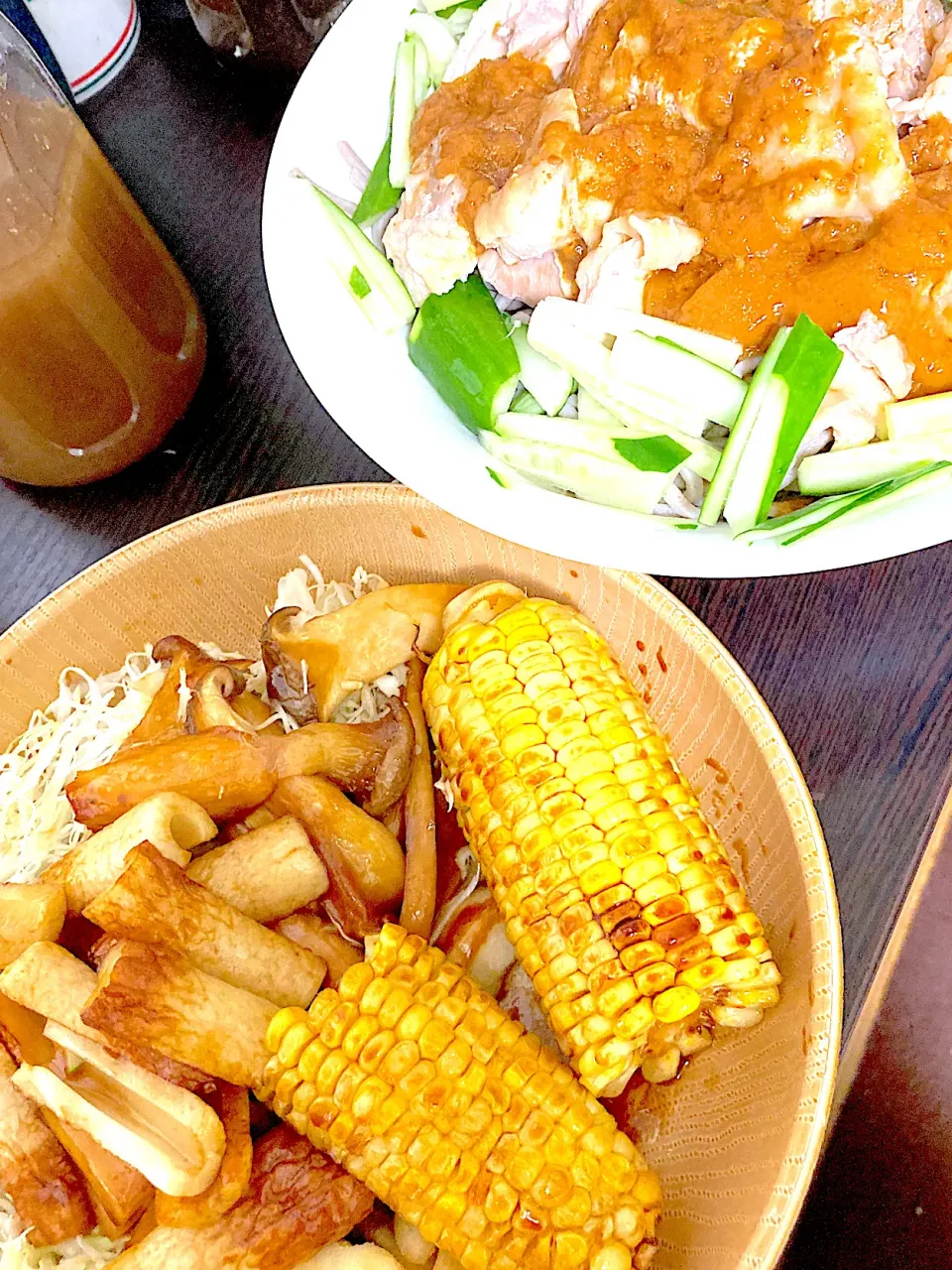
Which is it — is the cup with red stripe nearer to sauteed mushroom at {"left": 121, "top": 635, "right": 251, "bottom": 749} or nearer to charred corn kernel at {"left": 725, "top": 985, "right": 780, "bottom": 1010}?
sauteed mushroom at {"left": 121, "top": 635, "right": 251, "bottom": 749}

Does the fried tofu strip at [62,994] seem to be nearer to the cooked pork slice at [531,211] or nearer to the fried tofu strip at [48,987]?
the fried tofu strip at [48,987]

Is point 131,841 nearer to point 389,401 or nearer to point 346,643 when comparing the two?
point 346,643

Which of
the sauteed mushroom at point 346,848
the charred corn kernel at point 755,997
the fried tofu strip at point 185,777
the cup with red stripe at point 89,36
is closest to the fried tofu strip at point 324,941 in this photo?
the sauteed mushroom at point 346,848

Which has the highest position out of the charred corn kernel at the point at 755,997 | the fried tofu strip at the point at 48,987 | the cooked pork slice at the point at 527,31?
the cooked pork slice at the point at 527,31

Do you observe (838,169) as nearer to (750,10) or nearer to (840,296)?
(840,296)

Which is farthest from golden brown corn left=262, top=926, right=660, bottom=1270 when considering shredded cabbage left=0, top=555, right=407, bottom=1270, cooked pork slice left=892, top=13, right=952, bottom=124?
cooked pork slice left=892, top=13, right=952, bottom=124

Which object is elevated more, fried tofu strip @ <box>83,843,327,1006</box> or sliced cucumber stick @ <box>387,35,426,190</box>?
sliced cucumber stick @ <box>387,35,426,190</box>

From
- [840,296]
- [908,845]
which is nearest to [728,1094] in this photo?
[908,845]
